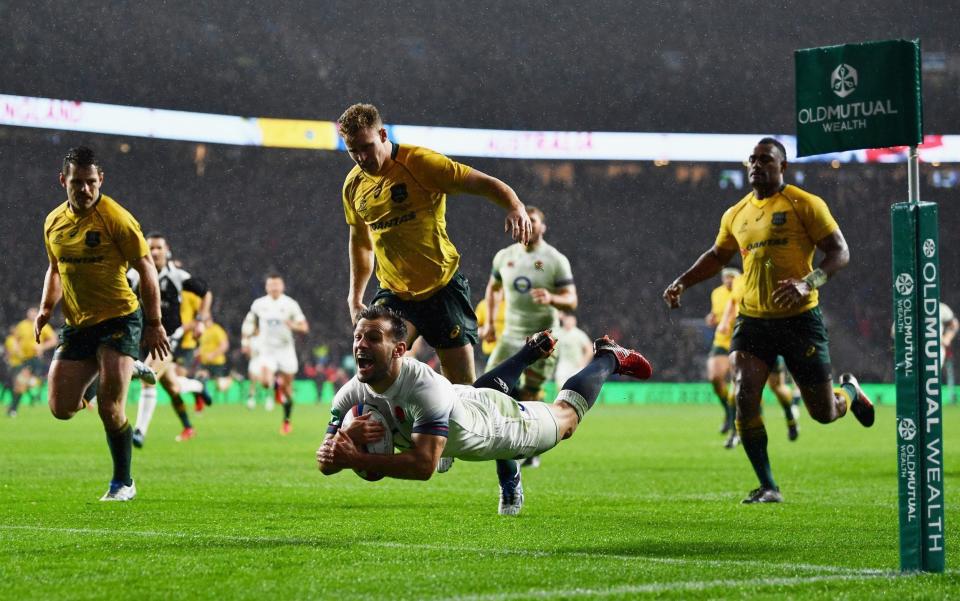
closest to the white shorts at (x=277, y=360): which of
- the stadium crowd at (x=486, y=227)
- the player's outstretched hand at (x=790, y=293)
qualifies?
the player's outstretched hand at (x=790, y=293)

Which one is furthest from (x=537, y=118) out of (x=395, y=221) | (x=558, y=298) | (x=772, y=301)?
(x=395, y=221)

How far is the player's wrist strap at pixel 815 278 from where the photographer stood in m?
7.75

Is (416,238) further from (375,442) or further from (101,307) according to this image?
(101,307)

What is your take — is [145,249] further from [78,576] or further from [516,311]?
[516,311]

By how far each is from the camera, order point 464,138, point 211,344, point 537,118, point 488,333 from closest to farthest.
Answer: point 488,333 < point 211,344 < point 464,138 < point 537,118

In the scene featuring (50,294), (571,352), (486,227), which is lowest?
(50,294)

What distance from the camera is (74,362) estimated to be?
8297 millimetres

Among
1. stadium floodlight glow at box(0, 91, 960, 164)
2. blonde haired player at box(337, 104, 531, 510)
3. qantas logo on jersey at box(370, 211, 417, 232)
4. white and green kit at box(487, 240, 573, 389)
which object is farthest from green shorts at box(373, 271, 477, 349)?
stadium floodlight glow at box(0, 91, 960, 164)

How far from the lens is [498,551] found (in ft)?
18.8

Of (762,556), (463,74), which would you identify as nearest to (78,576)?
(762,556)

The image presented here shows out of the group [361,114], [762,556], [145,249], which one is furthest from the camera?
[145,249]

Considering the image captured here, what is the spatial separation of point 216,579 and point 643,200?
1477 inches

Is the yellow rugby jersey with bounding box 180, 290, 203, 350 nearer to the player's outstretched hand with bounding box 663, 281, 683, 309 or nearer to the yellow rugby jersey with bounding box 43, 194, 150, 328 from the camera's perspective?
the yellow rugby jersey with bounding box 43, 194, 150, 328

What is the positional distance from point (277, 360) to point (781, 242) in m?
12.8
